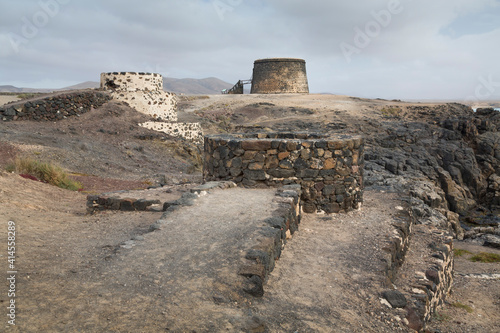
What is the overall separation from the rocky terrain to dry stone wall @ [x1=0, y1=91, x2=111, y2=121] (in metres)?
0.40

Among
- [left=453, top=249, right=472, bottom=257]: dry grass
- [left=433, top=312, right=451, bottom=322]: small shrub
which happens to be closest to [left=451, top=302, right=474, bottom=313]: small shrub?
[left=433, top=312, right=451, bottom=322]: small shrub

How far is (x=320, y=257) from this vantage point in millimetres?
5953

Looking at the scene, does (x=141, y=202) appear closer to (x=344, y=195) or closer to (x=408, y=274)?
(x=344, y=195)

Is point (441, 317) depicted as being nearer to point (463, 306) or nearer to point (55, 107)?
point (463, 306)

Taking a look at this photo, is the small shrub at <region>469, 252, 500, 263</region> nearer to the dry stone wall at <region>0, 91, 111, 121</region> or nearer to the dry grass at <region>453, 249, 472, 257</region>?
the dry grass at <region>453, 249, 472, 257</region>

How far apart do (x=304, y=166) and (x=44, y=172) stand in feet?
24.9

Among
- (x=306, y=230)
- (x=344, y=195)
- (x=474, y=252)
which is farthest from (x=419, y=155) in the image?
(x=306, y=230)

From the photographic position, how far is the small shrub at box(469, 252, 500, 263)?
461 inches

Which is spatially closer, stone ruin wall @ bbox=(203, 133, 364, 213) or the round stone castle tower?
stone ruin wall @ bbox=(203, 133, 364, 213)

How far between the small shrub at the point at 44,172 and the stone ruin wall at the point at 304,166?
5317 mm

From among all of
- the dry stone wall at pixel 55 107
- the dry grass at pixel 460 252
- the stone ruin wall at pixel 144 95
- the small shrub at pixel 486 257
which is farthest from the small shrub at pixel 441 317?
the dry stone wall at pixel 55 107

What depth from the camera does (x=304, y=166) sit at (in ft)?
27.1

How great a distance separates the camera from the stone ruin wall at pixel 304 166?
27.0 ft

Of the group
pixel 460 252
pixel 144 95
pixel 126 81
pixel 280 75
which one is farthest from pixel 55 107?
pixel 280 75
